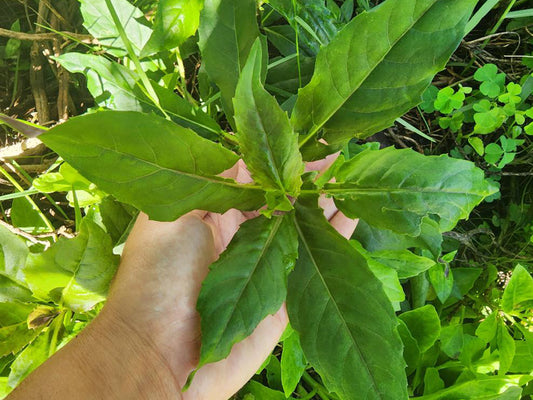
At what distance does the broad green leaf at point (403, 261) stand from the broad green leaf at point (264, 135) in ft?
1.54

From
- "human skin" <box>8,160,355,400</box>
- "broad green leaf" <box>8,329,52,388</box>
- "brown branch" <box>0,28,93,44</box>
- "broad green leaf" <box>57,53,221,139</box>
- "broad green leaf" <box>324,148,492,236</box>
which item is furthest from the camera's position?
"brown branch" <box>0,28,93,44</box>

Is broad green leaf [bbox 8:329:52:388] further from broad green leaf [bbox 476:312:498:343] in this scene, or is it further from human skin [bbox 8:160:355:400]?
broad green leaf [bbox 476:312:498:343]

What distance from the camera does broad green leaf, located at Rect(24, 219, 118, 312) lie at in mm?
991

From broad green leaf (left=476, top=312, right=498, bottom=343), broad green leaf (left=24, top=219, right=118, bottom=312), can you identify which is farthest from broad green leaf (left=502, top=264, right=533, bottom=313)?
broad green leaf (left=24, top=219, right=118, bottom=312)

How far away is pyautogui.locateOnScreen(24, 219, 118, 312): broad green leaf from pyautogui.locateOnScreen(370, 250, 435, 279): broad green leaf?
0.68 metres

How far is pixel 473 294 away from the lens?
5.18ft

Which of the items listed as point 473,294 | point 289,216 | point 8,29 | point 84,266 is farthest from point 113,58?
point 473,294

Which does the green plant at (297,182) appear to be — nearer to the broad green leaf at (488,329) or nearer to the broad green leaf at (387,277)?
the broad green leaf at (387,277)

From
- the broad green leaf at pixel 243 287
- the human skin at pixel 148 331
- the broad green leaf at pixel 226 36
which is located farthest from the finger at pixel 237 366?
the broad green leaf at pixel 226 36

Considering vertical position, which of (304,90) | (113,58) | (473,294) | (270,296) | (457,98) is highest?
Result: (113,58)

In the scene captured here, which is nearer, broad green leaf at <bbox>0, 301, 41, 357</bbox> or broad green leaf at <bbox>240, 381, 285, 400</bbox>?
broad green leaf at <bbox>0, 301, 41, 357</bbox>

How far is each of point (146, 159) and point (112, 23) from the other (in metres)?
0.64

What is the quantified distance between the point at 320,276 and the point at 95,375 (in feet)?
1.63

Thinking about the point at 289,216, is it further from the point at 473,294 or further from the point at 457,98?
the point at 473,294
